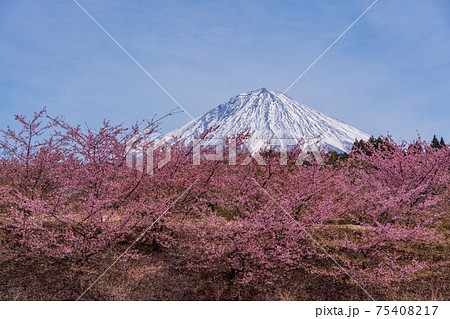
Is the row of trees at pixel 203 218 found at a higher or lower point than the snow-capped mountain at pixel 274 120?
lower

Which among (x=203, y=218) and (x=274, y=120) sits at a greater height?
(x=274, y=120)

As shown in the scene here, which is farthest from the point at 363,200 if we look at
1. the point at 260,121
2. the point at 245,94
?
the point at 245,94

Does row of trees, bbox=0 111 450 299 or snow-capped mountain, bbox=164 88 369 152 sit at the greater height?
snow-capped mountain, bbox=164 88 369 152

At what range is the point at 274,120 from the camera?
110938mm

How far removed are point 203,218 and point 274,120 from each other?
104695 mm

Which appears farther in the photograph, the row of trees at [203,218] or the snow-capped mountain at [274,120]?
the snow-capped mountain at [274,120]

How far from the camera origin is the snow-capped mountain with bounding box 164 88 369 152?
98.2 meters

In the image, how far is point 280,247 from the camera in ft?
23.9

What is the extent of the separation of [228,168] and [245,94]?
5236 inches

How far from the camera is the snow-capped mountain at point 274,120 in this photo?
9822 cm

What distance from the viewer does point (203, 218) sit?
851 cm

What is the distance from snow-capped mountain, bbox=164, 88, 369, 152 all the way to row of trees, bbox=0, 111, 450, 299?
264ft

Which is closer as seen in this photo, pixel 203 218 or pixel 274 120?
pixel 203 218

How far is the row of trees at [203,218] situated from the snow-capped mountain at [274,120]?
264ft
